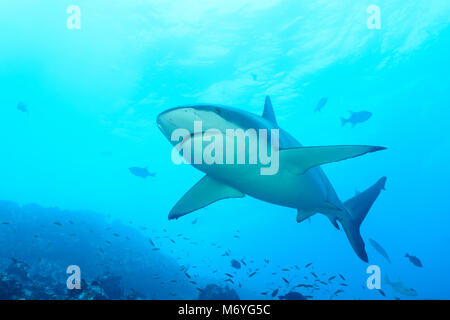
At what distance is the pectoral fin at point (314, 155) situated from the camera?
306cm

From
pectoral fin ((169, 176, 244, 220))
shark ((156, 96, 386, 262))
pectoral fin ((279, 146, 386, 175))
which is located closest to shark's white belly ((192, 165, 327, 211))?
shark ((156, 96, 386, 262))

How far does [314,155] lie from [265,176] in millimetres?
699

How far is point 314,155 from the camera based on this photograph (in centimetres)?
334

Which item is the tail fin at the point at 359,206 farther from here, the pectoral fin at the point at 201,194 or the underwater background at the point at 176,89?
the underwater background at the point at 176,89

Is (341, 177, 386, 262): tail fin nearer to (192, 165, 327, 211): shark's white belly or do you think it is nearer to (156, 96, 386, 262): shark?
(156, 96, 386, 262): shark

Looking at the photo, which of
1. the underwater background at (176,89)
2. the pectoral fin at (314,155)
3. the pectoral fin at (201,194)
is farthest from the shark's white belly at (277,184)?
the underwater background at (176,89)

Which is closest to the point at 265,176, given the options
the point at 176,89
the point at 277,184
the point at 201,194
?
the point at 277,184

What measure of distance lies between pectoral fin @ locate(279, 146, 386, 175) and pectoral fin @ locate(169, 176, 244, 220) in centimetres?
111

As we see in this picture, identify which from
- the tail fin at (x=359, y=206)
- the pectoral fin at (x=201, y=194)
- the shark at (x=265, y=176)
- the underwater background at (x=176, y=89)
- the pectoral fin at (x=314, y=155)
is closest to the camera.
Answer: the shark at (x=265, y=176)

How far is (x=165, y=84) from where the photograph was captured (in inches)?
949

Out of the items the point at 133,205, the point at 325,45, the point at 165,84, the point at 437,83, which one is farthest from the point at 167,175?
the point at 437,83

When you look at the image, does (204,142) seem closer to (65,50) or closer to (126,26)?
(126,26)

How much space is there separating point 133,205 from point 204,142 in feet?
234

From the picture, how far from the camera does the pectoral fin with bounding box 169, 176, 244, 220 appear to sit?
4.18 m
